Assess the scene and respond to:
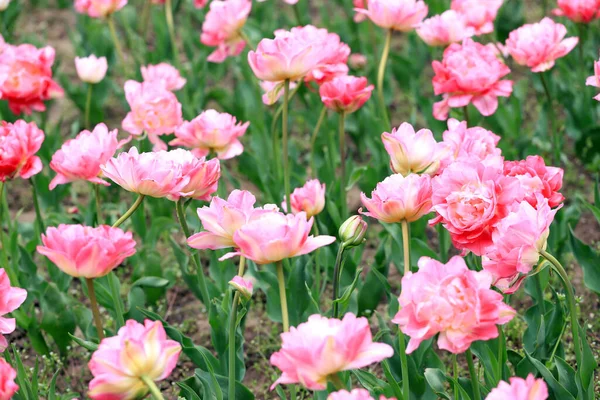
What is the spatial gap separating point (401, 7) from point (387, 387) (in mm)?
1212

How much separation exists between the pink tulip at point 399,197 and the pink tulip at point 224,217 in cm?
22

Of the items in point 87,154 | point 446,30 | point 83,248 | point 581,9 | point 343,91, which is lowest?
point 581,9

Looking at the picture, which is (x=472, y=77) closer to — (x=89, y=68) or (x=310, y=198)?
(x=310, y=198)

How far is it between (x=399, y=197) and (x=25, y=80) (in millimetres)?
1439

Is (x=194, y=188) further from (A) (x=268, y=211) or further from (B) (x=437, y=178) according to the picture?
(B) (x=437, y=178)

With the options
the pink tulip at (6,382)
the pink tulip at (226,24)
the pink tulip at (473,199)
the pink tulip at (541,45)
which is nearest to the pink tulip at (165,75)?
the pink tulip at (226,24)

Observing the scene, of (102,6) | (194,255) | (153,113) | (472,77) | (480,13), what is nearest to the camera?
(194,255)

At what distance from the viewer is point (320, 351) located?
1266 mm

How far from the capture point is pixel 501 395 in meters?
1.23

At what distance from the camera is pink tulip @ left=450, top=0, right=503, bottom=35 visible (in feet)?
9.37

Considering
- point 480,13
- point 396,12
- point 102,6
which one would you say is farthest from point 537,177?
point 102,6

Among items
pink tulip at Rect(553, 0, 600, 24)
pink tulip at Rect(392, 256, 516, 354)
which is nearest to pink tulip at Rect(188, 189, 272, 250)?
pink tulip at Rect(392, 256, 516, 354)

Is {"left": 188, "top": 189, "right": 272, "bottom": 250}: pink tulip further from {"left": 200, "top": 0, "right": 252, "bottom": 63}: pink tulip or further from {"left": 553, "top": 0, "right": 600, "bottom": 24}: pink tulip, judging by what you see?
{"left": 553, "top": 0, "right": 600, "bottom": 24}: pink tulip

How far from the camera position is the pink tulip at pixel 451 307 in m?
1.36
